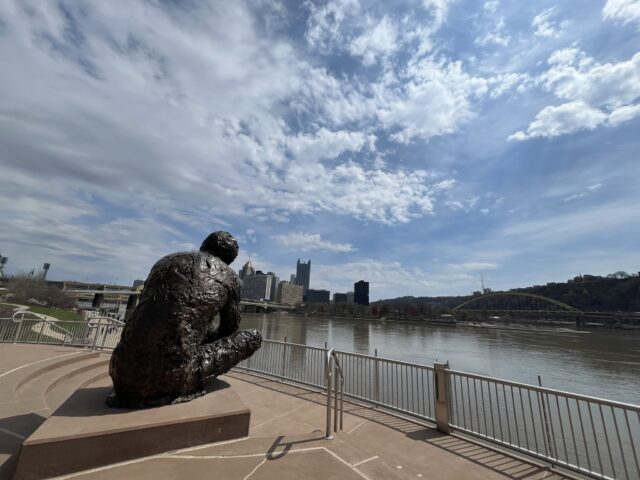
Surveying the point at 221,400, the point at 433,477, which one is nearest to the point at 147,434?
the point at 221,400

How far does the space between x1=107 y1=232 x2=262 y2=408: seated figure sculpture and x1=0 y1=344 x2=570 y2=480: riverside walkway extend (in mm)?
834

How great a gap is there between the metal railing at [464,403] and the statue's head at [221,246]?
2452mm

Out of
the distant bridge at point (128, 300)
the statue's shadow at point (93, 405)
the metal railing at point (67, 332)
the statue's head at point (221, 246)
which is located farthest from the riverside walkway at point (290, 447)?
the distant bridge at point (128, 300)

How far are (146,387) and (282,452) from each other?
1.86 metres

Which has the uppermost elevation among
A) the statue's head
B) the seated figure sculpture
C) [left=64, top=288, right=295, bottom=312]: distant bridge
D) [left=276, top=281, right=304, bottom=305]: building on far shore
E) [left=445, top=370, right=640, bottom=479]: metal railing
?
[left=276, top=281, right=304, bottom=305]: building on far shore

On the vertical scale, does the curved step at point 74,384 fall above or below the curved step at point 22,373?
below

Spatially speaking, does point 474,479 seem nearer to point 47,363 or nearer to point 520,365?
point 47,363

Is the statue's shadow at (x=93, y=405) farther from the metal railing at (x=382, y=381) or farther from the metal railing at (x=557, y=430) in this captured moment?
the metal railing at (x=557, y=430)

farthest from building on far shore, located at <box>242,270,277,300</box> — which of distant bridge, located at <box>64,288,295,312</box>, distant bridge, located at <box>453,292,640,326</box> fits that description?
distant bridge, located at <box>453,292,640,326</box>

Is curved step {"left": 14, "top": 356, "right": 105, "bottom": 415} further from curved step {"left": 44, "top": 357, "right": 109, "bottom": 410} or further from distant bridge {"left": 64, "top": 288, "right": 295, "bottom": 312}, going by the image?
distant bridge {"left": 64, "top": 288, "right": 295, "bottom": 312}

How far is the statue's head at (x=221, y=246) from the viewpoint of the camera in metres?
5.64

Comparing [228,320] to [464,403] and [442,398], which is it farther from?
[464,403]

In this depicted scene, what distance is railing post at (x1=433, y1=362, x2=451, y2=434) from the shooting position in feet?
18.4

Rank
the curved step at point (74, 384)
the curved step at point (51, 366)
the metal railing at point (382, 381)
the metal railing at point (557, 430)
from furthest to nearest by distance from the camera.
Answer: the metal railing at point (382, 381) < the curved step at point (51, 366) < the curved step at point (74, 384) < the metal railing at point (557, 430)
